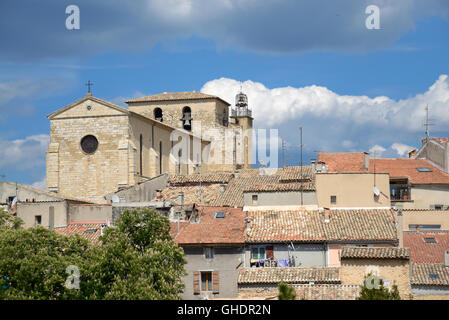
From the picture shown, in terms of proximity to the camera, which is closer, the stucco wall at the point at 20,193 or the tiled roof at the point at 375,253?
the tiled roof at the point at 375,253

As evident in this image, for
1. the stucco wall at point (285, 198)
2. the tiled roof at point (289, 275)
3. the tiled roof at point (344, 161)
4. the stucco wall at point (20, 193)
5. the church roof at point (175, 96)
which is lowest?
the tiled roof at point (289, 275)

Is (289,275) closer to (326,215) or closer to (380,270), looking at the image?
(380,270)

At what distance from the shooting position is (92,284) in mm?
26969

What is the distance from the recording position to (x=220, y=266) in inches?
1315

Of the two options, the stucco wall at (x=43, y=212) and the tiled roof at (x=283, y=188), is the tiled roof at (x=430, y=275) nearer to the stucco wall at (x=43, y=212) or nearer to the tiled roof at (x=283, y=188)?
the tiled roof at (x=283, y=188)

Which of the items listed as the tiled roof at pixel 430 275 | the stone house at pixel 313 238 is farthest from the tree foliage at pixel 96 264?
the tiled roof at pixel 430 275

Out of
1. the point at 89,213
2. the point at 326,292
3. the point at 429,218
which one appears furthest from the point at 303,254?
the point at 429,218

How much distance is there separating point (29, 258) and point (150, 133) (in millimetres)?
35214

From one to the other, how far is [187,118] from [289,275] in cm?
4793

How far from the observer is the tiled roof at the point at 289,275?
31.7 m

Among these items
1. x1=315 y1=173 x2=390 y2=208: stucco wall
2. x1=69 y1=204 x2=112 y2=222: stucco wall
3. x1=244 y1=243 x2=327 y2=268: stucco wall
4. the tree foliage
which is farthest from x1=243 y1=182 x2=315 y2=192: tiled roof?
the tree foliage

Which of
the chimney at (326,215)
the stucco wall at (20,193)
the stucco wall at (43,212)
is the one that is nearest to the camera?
the chimney at (326,215)

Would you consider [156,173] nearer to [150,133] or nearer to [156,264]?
[150,133]

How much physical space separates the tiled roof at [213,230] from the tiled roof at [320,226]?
79cm
